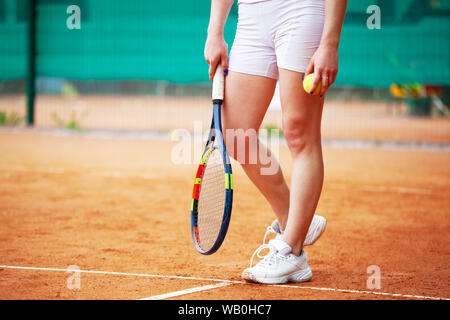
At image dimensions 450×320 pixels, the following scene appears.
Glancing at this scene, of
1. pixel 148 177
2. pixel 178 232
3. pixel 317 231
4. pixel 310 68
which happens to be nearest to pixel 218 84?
pixel 310 68

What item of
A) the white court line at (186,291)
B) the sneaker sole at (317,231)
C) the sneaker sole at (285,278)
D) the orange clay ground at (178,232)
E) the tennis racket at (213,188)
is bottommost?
the orange clay ground at (178,232)

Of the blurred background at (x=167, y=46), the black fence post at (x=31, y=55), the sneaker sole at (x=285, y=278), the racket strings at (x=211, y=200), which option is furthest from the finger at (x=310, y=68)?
the black fence post at (x=31, y=55)

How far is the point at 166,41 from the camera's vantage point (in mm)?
10727

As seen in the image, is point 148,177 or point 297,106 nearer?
point 297,106

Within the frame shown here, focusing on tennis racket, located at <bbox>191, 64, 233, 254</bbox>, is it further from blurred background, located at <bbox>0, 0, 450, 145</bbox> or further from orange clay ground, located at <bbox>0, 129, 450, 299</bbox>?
blurred background, located at <bbox>0, 0, 450, 145</bbox>

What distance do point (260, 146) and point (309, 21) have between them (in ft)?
1.94

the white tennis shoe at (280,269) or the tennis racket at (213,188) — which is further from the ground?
the tennis racket at (213,188)

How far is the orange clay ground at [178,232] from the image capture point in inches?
103

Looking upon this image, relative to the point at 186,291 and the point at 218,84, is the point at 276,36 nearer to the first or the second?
the point at 218,84

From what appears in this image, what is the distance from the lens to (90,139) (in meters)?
9.86

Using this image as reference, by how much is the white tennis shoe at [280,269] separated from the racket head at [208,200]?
215 mm

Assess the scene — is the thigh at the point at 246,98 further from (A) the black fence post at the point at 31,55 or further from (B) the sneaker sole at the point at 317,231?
(A) the black fence post at the point at 31,55

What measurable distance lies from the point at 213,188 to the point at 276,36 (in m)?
0.82
